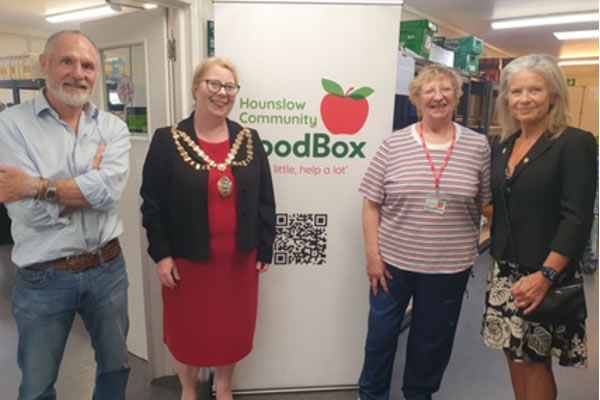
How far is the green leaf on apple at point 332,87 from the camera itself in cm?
191

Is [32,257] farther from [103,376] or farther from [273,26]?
[273,26]

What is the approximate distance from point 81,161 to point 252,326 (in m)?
0.96

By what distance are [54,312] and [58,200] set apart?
0.37 meters

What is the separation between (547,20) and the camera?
5730 millimetres

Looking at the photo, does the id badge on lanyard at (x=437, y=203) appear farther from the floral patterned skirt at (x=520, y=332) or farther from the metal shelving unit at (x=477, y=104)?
the metal shelving unit at (x=477, y=104)

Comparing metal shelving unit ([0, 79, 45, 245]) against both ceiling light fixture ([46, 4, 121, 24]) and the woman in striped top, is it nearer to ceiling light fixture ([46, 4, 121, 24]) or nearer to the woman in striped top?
ceiling light fixture ([46, 4, 121, 24])

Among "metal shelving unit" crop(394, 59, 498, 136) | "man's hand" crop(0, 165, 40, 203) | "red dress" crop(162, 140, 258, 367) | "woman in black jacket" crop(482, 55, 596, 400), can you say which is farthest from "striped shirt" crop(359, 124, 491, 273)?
"metal shelving unit" crop(394, 59, 498, 136)

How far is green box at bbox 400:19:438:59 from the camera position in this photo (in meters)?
2.90

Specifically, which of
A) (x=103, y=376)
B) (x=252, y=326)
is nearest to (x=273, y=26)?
(x=252, y=326)

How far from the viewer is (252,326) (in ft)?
5.98

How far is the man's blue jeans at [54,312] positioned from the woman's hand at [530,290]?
1404 mm

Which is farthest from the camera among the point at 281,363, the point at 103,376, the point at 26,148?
the point at 281,363

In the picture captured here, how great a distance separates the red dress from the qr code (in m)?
0.28

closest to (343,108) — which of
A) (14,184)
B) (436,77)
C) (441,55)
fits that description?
(436,77)
